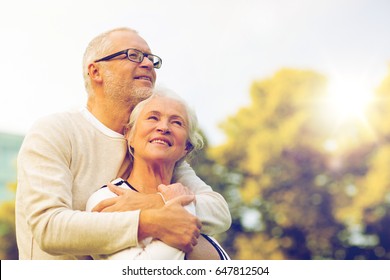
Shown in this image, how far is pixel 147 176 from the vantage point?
2271mm

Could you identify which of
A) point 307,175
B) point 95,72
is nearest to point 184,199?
point 95,72

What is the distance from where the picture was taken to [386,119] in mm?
9641

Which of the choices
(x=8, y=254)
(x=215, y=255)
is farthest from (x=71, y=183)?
(x=8, y=254)

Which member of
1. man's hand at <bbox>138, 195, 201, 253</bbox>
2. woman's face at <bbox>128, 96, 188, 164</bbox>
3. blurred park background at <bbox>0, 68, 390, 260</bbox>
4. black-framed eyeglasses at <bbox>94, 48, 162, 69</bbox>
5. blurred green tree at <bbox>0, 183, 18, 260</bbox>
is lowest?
man's hand at <bbox>138, 195, 201, 253</bbox>

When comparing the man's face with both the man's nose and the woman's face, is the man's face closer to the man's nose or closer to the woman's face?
the man's nose

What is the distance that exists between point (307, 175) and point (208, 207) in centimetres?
792

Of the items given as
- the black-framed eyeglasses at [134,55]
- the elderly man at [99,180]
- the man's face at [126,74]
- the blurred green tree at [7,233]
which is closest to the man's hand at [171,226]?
the elderly man at [99,180]

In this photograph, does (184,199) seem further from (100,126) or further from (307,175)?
(307,175)

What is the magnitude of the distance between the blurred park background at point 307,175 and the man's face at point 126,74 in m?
6.58

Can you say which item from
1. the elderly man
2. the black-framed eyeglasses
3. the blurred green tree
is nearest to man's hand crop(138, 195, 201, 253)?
the elderly man

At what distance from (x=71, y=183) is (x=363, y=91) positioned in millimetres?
7930

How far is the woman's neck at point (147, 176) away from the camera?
88.7 inches

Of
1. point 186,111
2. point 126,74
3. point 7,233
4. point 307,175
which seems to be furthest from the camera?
point 307,175

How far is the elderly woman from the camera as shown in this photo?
2180 millimetres
